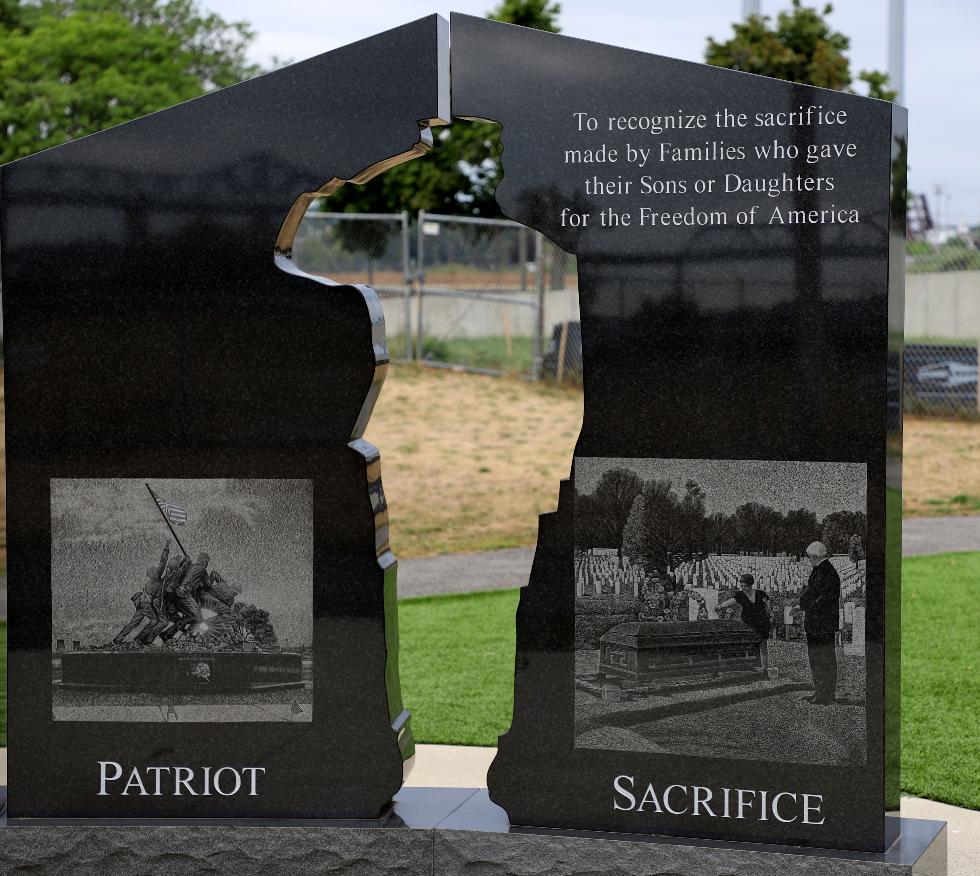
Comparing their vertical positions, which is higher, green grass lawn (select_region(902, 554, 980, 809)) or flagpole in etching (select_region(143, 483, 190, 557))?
flagpole in etching (select_region(143, 483, 190, 557))

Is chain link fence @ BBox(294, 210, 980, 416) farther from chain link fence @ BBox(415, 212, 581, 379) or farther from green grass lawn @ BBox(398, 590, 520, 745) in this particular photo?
green grass lawn @ BBox(398, 590, 520, 745)

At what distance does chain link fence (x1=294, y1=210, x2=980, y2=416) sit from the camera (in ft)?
61.3

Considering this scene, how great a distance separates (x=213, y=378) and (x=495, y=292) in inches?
646

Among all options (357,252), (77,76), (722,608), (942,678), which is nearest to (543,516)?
(722,608)

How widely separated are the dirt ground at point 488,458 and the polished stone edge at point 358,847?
6.48m

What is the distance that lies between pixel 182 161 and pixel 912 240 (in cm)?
2094

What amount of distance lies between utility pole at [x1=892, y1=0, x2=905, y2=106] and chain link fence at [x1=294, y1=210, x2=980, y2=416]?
5337 millimetres

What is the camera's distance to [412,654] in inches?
295

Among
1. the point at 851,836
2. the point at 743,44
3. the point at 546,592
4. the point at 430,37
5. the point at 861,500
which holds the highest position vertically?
the point at 743,44

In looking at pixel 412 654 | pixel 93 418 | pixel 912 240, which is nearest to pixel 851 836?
pixel 93 418

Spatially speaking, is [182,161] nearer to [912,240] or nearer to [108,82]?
[912,240]

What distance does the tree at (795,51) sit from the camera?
2244 cm

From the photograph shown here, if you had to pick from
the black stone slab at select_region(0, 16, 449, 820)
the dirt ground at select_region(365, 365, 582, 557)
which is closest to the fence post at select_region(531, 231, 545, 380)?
the dirt ground at select_region(365, 365, 582, 557)

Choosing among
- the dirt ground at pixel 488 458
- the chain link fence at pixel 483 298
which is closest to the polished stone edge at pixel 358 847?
the dirt ground at pixel 488 458
